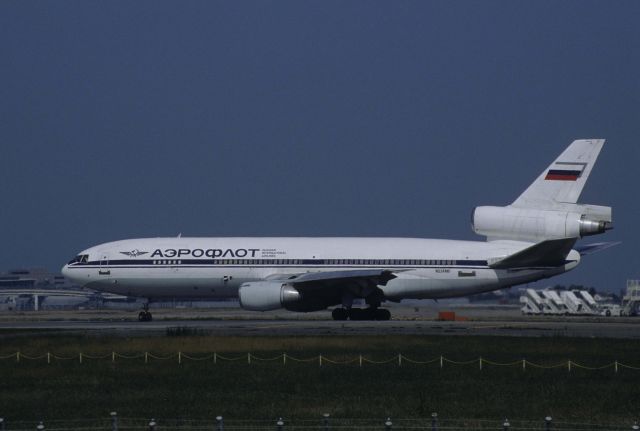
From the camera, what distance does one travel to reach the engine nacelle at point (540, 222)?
5262 cm

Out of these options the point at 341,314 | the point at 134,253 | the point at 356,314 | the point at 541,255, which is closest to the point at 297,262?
the point at 341,314

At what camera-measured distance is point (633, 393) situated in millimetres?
24719

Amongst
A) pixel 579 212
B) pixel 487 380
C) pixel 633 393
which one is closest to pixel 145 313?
pixel 579 212

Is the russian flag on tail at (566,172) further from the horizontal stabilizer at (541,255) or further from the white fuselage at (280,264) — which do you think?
the horizontal stabilizer at (541,255)

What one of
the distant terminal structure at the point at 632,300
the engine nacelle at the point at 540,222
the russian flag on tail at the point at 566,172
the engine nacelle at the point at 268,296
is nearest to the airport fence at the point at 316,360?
the engine nacelle at the point at 268,296

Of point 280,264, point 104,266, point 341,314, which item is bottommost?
point 341,314

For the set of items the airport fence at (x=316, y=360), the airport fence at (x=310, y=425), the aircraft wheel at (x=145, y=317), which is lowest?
the airport fence at (x=310, y=425)

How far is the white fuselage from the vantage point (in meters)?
54.6

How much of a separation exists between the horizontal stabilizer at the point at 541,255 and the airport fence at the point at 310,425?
1260 inches

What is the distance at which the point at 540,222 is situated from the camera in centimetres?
5384

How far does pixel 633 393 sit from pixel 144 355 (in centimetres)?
1732

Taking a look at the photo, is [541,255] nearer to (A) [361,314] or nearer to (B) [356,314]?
(A) [361,314]

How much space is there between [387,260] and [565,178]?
10406 millimetres

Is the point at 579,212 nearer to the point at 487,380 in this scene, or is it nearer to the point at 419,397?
the point at 487,380
